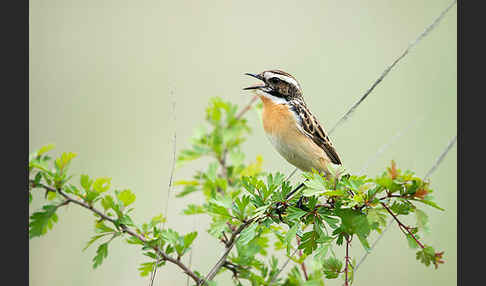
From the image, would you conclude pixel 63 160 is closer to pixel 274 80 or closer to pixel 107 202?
pixel 107 202

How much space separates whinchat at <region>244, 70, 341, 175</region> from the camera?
4.05 metres

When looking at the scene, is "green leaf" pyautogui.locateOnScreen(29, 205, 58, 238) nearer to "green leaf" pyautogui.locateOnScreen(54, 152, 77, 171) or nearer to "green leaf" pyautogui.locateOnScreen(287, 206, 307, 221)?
"green leaf" pyautogui.locateOnScreen(54, 152, 77, 171)

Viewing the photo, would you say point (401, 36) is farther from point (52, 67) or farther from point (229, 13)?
point (52, 67)

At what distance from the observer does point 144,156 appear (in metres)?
7.37

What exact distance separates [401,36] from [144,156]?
18.4 ft

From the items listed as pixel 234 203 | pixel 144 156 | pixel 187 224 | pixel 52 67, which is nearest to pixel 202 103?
pixel 144 156

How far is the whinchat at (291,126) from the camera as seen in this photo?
4055 millimetres

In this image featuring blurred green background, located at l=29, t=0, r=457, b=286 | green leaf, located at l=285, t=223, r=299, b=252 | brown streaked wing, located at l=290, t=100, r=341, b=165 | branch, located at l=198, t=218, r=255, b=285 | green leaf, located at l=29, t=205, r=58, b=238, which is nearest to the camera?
green leaf, located at l=285, t=223, r=299, b=252

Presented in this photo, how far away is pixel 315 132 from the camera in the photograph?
4.20 metres

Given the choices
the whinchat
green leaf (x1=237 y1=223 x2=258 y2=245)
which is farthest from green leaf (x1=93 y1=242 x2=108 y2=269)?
the whinchat

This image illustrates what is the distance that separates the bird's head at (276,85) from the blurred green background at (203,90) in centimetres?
138

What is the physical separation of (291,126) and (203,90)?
14.4 ft

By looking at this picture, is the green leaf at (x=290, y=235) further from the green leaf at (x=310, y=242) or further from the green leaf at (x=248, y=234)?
the green leaf at (x=248, y=234)

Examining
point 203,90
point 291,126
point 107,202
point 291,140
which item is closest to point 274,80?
point 291,126
